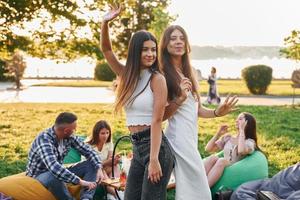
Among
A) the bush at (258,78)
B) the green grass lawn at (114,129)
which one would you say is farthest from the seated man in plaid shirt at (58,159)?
the bush at (258,78)

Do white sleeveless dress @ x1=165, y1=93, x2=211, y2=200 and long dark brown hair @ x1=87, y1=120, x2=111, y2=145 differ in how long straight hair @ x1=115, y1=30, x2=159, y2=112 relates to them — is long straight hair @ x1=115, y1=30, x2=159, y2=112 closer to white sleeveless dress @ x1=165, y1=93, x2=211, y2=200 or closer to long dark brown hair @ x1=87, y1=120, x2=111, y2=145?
white sleeveless dress @ x1=165, y1=93, x2=211, y2=200

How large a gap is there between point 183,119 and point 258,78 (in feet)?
70.7

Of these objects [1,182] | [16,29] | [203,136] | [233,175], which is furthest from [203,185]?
[16,29]

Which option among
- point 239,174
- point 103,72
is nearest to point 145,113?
point 239,174

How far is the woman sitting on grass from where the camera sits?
21.4ft

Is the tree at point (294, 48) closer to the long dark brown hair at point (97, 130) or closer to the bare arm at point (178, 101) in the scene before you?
the long dark brown hair at point (97, 130)

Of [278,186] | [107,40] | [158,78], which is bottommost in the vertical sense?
[278,186]

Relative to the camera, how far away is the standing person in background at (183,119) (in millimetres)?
4215

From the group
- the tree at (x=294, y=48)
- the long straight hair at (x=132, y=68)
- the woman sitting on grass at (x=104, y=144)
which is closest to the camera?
the long straight hair at (x=132, y=68)

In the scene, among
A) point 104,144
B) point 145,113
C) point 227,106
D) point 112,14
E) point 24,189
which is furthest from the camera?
point 104,144

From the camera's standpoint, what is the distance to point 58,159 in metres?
5.42

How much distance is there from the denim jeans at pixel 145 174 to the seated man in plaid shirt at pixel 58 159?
1.48 metres

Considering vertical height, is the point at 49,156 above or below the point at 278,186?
above

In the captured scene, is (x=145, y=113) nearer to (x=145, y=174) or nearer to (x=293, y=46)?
(x=145, y=174)
